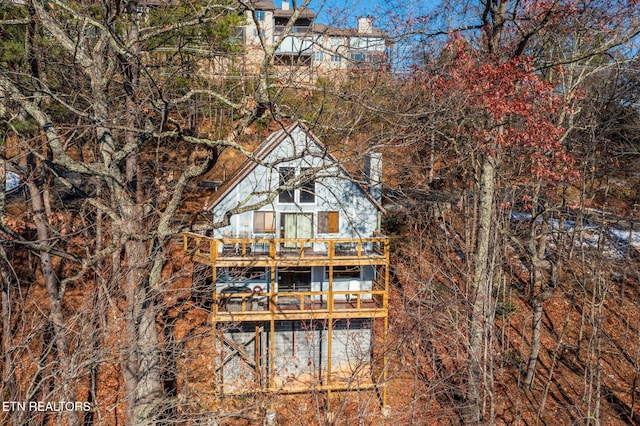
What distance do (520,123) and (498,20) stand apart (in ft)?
9.72

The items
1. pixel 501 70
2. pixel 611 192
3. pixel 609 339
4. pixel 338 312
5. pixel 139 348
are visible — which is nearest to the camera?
pixel 139 348

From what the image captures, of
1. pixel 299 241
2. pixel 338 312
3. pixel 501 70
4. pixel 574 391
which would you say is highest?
pixel 501 70

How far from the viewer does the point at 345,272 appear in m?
15.3

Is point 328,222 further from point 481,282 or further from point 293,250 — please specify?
point 481,282

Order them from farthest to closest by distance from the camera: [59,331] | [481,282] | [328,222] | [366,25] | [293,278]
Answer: [293,278], [328,222], [366,25], [481,282], [59,331]

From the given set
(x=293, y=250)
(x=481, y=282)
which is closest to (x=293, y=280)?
(x=293, y=250)

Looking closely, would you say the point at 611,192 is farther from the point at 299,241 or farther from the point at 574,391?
the point at 299,241

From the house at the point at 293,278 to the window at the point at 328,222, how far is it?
3cm

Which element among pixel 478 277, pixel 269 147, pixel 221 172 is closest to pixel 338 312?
pixel 478 277

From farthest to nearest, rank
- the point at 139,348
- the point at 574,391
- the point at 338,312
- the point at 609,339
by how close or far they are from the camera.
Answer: the point at 609,339 → the point at 574,391 → the point at 338,312 → the point at 139,348

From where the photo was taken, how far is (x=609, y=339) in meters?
16.5

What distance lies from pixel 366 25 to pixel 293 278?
26.2 feet

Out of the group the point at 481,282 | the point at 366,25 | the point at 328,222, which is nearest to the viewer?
the point at 481,282

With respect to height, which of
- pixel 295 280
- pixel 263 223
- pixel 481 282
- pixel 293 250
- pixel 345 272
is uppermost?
pixel 263 223
